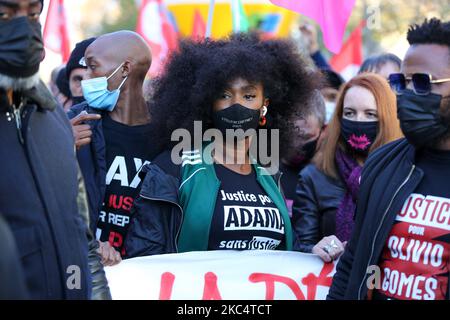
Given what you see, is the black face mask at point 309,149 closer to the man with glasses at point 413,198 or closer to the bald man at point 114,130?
the bald man at point 114,130

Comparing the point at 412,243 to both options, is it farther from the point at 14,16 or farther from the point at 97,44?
the point at 97,44

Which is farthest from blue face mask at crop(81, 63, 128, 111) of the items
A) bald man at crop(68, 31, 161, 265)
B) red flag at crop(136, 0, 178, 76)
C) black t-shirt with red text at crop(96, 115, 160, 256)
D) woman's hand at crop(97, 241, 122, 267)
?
red flag at crop(136, 0, 178, 76)

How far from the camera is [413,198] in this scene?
12.2ft

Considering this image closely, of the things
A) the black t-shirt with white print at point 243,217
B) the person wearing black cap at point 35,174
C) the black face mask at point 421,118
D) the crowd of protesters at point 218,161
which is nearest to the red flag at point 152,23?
the crowd of protesters at point 218,161

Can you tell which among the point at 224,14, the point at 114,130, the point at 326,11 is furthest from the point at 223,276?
the point at 224,14

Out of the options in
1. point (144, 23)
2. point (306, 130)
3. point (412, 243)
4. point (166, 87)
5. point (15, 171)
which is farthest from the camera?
point (144, 23)

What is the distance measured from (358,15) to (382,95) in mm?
27392

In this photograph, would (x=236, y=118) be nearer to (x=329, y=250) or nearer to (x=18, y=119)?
(x=329, y=250)

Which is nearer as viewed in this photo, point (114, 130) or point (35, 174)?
point (35, 174)

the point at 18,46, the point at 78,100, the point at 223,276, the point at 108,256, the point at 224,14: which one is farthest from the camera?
the point at 224,14

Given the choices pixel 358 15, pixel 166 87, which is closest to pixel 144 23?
pixel 166 87

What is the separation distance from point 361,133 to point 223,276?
147cm
